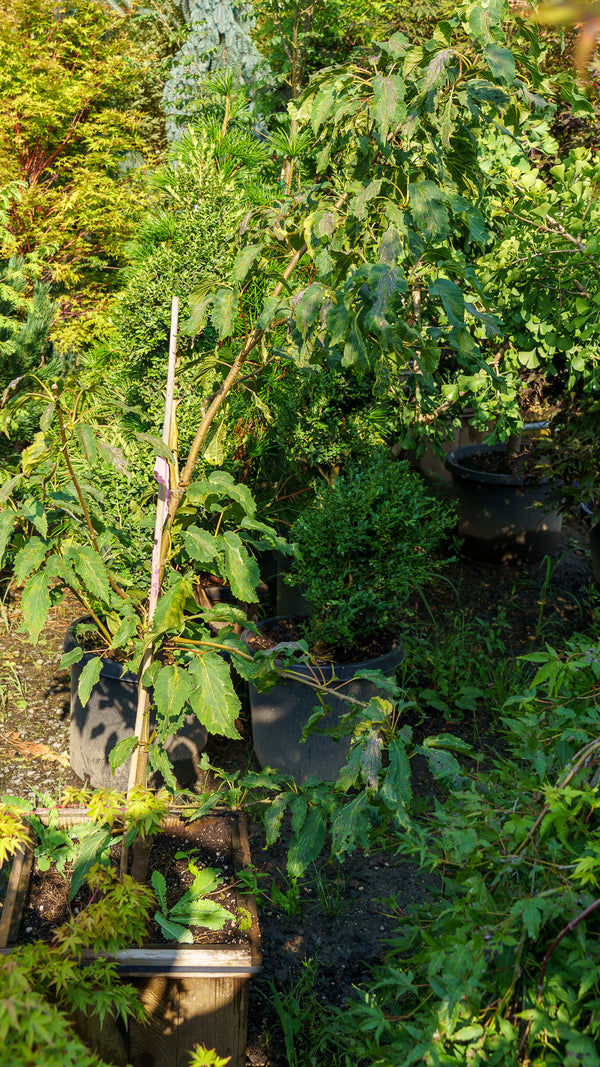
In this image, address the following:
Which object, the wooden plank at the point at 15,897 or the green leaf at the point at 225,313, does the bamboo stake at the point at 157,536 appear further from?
the wooden plank at the point at 15,897

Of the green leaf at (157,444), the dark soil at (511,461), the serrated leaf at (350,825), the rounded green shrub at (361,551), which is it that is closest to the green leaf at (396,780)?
the serrated leaf at (350,825)

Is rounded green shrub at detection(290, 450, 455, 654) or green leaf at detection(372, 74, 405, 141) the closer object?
green leaf at detection(372, 74, 405, 141)

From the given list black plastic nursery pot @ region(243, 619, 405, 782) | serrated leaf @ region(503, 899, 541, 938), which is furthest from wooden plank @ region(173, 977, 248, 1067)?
black plastic nursery pot @ region(243, 619, 405, 782)

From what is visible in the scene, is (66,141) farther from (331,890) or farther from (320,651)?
(331,890)

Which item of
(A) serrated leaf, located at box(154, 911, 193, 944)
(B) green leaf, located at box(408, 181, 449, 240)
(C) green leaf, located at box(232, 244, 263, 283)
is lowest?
(A) serrated leaf, located at box(154, 911, 193, 944)

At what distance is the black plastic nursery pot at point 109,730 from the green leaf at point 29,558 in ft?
2.97

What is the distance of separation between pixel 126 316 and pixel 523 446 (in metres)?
2.95

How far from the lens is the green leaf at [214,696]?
5.07 ft

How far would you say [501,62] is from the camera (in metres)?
1.28

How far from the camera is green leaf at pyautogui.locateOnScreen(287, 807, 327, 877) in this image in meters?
1.42

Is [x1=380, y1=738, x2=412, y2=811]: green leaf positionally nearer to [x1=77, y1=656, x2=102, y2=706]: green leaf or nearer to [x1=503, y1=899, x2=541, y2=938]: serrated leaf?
[x1=503, y1=899, x2=541, y2=938]: serrated leaf

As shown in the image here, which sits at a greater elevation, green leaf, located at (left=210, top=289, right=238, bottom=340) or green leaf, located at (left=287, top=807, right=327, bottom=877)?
green leaf, located at (left=210, top=289, right=238, bottom=340)

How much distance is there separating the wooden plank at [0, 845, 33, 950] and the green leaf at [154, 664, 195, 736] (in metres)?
0.39

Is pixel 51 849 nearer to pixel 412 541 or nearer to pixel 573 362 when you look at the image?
pixel 412 541
